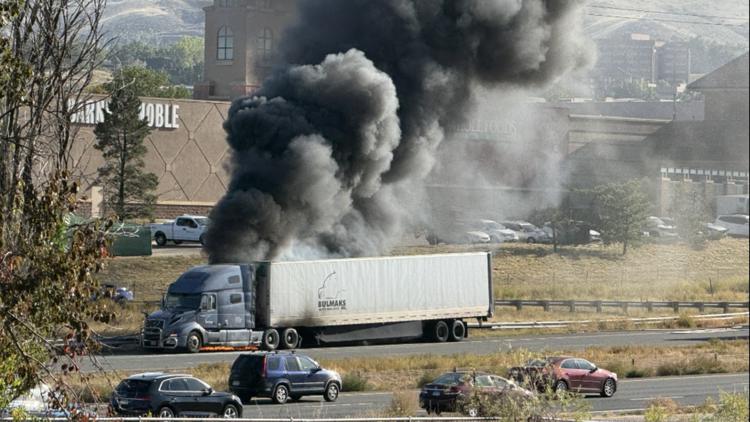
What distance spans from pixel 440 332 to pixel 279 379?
1669cm

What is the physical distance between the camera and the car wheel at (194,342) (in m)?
38.6

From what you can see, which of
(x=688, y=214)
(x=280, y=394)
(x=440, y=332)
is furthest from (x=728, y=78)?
(x=280, y=394)

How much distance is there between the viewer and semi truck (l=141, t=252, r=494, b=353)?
38.9 metres

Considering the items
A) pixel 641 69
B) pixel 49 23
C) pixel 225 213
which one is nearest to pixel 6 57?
pixel 49 23

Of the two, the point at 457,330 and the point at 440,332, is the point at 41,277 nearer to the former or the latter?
the point at 440,332

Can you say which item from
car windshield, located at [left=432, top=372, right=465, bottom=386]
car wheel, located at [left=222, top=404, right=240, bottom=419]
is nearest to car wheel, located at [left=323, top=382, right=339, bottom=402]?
car windshield, located at [left=432, top=372, right=465, bottom=386]

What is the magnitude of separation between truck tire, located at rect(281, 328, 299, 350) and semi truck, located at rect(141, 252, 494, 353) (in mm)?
47

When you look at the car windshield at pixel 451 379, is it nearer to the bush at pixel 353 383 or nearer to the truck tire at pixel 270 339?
the bush at pixel 353 383

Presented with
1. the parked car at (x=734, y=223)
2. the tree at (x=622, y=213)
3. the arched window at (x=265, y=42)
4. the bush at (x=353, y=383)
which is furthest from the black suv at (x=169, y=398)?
the parked car at (x=734, y=223)

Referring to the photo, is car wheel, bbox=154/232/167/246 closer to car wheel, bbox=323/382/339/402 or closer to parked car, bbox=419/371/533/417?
car wheel, bbox=323/382/339/402

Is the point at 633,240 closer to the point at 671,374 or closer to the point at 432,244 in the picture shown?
the point at 432,244

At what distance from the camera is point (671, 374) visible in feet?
132

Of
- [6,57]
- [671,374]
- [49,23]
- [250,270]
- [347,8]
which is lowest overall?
[671,374]

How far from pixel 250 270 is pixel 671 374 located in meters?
14.2
